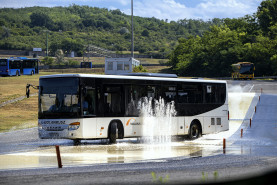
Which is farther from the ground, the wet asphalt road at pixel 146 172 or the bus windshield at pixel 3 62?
the bus windshield at pixel 3 62

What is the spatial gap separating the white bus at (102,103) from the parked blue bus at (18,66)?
176 feet

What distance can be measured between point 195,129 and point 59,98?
8155 mm

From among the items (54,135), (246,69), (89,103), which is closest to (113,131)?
(89,103)

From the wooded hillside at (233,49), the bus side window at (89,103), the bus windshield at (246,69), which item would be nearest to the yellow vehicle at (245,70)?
the bus windshield at (246,69)

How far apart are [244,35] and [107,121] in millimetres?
110629

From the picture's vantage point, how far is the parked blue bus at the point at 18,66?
74.1 m

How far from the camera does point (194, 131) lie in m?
24.7

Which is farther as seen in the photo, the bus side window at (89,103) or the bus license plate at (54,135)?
the bus side window at (89,103)

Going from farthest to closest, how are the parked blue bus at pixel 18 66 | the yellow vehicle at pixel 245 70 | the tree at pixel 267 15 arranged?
the tree at pixel 267 15 → the yellow vehicle at pixel 245 70 → the parked blue bus at pixel 18 66

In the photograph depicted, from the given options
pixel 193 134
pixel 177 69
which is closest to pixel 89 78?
pixel 193 134

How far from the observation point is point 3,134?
25703mm

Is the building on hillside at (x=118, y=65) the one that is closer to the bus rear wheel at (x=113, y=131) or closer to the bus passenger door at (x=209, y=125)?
the bus passenger door at (x=209, y=125)

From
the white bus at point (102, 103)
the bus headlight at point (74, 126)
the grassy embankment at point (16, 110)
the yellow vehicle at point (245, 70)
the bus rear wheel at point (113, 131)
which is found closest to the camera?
the bus headlight at point (74, 126)

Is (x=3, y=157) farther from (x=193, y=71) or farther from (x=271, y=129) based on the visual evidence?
(x=193, y=71)
